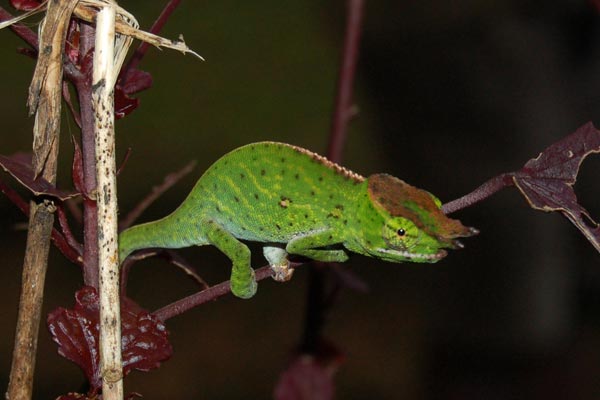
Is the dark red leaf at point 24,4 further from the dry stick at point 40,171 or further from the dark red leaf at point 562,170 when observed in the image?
the dark red leaf at point 562,170

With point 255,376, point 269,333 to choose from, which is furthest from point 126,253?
point 269,333

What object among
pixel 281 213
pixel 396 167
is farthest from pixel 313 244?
pixel 396 167

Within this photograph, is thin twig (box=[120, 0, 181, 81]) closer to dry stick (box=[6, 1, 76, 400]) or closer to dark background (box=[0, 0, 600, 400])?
dry stick (box=[6, 1, 76, 400])

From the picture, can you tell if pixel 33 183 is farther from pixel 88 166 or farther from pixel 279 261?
pixel 279 261

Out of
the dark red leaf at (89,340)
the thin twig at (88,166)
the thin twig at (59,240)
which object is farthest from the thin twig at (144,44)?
the dark red leaf at (89,340)

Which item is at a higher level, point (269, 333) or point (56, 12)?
point (269, 333)

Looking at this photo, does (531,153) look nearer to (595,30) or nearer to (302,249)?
(595,30)
